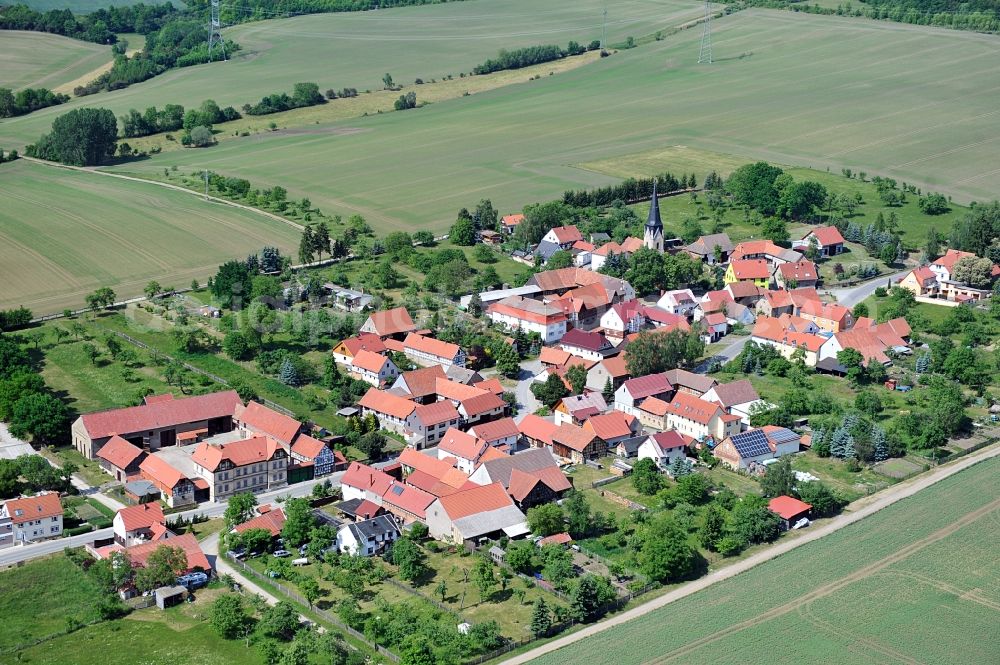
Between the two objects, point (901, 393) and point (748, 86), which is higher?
point (748, 86)

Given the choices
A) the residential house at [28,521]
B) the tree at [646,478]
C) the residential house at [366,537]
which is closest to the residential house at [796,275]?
the tree at [646,478]

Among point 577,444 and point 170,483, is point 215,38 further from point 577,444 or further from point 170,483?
point 577,444

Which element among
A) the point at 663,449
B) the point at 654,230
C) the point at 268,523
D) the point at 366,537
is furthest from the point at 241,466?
the point at 654,230

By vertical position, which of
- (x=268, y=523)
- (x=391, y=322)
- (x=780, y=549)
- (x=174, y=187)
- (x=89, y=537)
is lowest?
(x=89, y=537)

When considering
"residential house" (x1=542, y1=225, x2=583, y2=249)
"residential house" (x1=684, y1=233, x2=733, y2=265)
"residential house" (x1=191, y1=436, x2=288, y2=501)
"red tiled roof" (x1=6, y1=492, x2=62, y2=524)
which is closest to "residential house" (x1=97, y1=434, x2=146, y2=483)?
"residential house" (x1=191, y1=436, x2=288, y2=501)

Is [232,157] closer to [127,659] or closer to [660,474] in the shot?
[660,474]

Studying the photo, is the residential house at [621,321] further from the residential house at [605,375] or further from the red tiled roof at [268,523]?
the red tiled roof at [268,523]

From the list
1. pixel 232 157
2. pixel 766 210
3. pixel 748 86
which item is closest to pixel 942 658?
pixel 766 210
